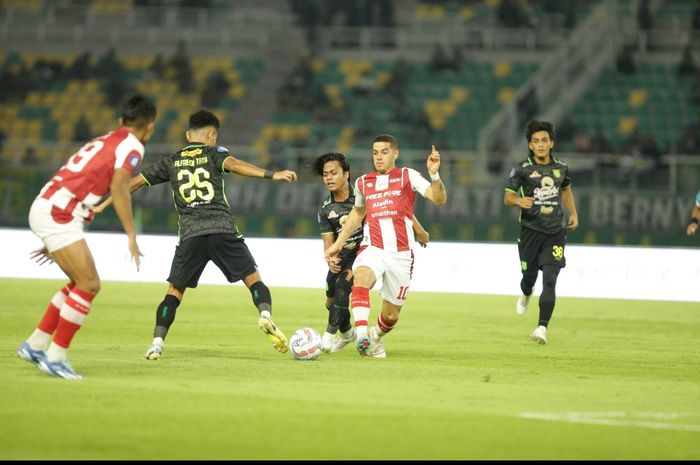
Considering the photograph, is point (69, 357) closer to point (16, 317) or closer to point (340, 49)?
point (16, 317)

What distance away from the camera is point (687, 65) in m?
31.3

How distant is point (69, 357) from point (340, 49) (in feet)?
87.6

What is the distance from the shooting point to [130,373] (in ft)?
29.3

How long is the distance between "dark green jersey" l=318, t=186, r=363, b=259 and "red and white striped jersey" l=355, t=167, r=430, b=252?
1.90 feet

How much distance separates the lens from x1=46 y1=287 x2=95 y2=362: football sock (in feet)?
27.6

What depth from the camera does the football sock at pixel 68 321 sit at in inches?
332

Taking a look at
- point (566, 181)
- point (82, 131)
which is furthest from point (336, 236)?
point (82, 131)

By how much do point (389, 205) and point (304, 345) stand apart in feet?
5.17

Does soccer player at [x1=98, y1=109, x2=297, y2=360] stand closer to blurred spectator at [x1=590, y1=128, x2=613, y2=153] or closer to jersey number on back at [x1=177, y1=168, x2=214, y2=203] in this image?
jersey number on back at [x1=177, y1=168, x2=214, y2=203]

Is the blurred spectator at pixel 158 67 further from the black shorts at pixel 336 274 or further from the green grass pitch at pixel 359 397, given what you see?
the black shorts at pixel 336 274

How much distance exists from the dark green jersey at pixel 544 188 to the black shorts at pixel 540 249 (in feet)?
0.27

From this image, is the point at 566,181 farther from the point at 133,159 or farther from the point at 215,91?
the point at 215,91

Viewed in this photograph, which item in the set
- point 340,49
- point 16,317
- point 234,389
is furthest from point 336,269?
point 340,49

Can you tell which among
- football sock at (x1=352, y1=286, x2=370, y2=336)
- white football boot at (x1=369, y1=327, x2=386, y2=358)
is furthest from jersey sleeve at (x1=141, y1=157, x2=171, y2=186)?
white football boot at (x1=369, y1=327, x2=386, y2=358)
